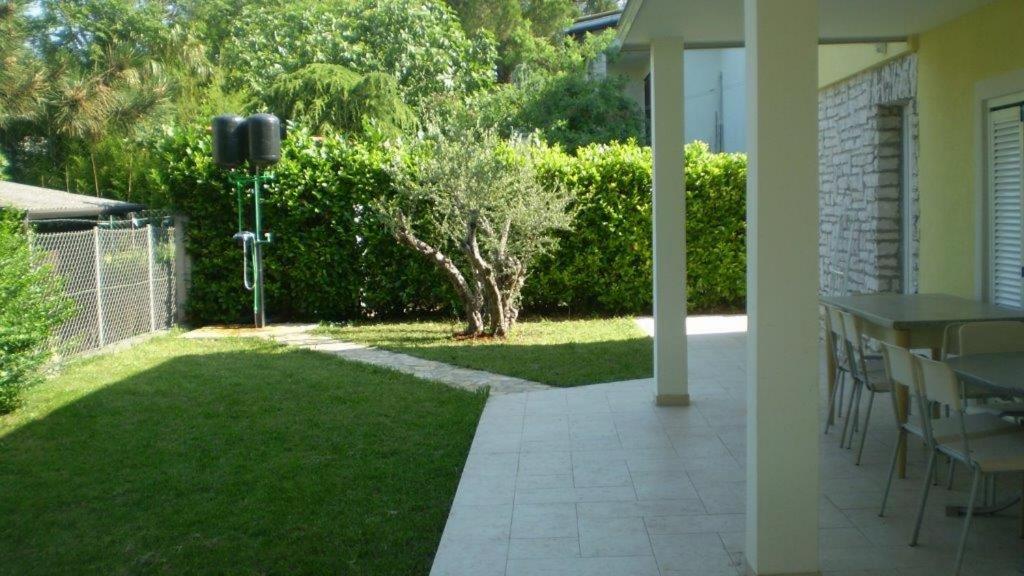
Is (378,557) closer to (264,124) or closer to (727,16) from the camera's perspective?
(727,16)

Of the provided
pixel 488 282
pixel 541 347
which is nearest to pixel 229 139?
pixel 488 282

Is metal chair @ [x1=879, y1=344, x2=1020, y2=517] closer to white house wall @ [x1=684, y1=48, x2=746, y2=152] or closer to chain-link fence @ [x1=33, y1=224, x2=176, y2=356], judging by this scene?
chain-link fence @ [x1=33, y1=224, x2=176, y2=356]

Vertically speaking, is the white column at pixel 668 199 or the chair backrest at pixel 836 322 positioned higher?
the white column at pixel 668 199

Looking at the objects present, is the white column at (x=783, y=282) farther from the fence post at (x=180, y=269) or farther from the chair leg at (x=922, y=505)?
the fence post at (x=180, y=269)

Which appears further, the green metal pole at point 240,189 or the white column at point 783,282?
the green metal pole at point 240,189

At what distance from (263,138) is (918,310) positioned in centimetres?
861

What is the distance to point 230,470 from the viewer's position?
6.38 metres

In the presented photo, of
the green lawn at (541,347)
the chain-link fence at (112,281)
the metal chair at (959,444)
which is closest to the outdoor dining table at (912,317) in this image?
the metal chair at (959,444)

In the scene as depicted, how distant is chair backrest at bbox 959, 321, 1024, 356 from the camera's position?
5180 mm

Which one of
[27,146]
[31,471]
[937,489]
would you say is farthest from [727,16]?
[27,146]

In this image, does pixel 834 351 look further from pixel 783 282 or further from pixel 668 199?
pixel 783 282

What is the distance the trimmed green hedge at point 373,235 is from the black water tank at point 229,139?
0.54m

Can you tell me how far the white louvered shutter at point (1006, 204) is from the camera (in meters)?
7.03

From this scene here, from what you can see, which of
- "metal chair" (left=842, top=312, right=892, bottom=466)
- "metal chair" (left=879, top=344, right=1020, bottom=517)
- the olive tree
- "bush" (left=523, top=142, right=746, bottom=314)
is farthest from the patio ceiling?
"bush" (left=523, top=142, right=746, bottom=314)
